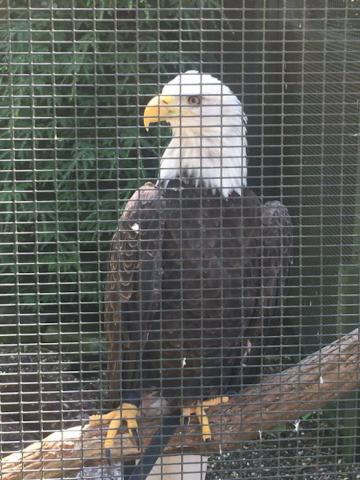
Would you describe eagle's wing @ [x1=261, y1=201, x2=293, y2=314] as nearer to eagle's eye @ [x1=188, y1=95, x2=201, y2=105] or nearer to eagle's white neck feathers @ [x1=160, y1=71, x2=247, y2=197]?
eagle's white neck feathers @ [x1=160, y1=71, x2=247, y2=197]

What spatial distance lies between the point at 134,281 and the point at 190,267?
19 cm

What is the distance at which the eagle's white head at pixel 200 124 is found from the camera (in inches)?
76.4

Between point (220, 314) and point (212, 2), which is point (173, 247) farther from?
point (212, 2)

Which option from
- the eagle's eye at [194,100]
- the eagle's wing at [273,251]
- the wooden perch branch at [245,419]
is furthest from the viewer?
the eagle's wing at [273,251]

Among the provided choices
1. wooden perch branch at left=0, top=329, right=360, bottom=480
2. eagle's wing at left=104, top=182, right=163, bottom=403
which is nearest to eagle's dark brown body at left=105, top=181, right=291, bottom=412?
eagle's wing at left=104, top=182, right=163, bottom=403

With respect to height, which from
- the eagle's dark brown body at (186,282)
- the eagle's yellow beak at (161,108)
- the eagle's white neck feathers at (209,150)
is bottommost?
the eagle's dark brown body at (186,282)

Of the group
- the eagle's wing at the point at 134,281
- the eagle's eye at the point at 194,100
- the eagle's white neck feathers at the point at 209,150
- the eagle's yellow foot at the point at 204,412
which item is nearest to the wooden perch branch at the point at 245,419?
the eagle's yellow foot at the point at 204,412

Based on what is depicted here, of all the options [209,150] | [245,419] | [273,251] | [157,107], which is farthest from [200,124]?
[245,419]

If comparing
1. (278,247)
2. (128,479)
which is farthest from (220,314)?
(128,479)

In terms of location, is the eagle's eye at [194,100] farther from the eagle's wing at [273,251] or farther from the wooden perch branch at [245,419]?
the wooden perch branch at [245,419]

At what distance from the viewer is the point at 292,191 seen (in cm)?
372

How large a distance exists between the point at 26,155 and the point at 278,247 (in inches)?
66.3

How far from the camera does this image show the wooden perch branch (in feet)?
6.30

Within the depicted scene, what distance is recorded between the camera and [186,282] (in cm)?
213
